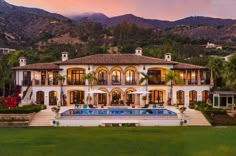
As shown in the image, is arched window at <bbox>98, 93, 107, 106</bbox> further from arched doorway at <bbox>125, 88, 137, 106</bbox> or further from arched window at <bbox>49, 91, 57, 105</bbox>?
arched window at <bbox>49, 91, 57, 105</bbox>

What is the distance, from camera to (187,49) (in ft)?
338

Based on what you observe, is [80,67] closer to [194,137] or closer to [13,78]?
[13,78]

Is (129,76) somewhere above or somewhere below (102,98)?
above

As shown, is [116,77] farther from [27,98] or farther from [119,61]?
[27,98]

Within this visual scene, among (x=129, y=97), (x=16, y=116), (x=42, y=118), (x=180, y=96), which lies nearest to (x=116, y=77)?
(x=129, y=97)

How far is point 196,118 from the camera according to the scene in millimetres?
40594

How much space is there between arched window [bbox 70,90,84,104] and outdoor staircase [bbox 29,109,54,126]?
12.8 m

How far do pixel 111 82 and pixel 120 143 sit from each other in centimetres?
3130

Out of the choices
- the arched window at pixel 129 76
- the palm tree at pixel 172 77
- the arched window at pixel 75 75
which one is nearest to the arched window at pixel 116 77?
the arched window at pixel 129 76

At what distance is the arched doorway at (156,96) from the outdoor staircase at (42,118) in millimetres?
15946

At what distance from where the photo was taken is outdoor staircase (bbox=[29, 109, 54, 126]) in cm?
3912

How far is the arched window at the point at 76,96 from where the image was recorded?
56.1m

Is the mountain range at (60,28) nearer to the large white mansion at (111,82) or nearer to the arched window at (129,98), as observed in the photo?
the large white mansion at (111,82)

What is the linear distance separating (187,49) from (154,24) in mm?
92603
